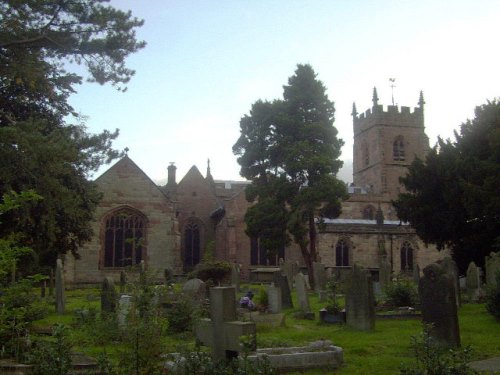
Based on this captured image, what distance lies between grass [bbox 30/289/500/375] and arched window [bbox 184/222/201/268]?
25667 millimetres

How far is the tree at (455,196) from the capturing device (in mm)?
24328

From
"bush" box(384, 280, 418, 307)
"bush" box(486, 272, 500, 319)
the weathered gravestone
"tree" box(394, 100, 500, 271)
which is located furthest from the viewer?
"tree" box(394, 100, 500, 271)

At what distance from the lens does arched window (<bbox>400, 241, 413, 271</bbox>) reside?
126 feet

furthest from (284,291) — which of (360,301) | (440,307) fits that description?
(440,307)

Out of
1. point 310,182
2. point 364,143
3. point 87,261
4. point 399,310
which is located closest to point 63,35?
point 399,310

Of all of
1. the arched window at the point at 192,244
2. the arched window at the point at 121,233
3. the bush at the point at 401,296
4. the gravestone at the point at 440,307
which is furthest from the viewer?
the arched window at the point at 192,244

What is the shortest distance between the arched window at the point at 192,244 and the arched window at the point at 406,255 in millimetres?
14314

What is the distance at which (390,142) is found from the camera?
187 feet

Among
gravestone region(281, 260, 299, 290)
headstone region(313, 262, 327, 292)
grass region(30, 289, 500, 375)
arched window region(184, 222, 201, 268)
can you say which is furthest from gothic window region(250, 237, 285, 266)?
grass region(30, 289, 500, 375)

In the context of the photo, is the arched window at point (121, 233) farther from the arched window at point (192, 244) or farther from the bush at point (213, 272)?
the bush at point (213, 272)

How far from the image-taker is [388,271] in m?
22.8

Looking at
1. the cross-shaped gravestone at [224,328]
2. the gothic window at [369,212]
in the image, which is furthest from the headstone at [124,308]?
the gothic window at [369,212]

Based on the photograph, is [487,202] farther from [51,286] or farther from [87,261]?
[87,261]

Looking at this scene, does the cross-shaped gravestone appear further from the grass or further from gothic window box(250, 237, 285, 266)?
gothic window box(250, 237, 285, 266)
